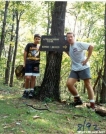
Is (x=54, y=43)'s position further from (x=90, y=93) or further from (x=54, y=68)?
(x=90, y=93)

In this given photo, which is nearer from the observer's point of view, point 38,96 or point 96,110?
point 96,110

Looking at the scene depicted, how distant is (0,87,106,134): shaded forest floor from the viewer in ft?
14.7

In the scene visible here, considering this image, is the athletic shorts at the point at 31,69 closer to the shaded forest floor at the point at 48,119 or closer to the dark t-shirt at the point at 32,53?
the dark t-shirt at the point at 32,53

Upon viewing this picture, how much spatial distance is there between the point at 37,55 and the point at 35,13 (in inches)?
480

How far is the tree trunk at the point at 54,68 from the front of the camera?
728 cm

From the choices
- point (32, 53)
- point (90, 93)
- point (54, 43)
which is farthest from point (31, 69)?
point (90, 93)

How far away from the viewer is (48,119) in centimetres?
514

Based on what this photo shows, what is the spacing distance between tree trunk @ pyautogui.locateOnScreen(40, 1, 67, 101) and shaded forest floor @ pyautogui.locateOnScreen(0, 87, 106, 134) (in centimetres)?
62

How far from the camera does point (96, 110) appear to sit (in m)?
6.11

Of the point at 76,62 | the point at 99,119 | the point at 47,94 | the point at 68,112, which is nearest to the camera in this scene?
the point at 99,119

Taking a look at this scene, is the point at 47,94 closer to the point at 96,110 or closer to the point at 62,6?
the point at 96,110

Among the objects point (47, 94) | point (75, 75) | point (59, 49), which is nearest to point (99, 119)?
point (75, 75)

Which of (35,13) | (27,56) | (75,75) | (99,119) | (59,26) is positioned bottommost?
(99,119)

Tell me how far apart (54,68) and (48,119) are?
2466 mm
